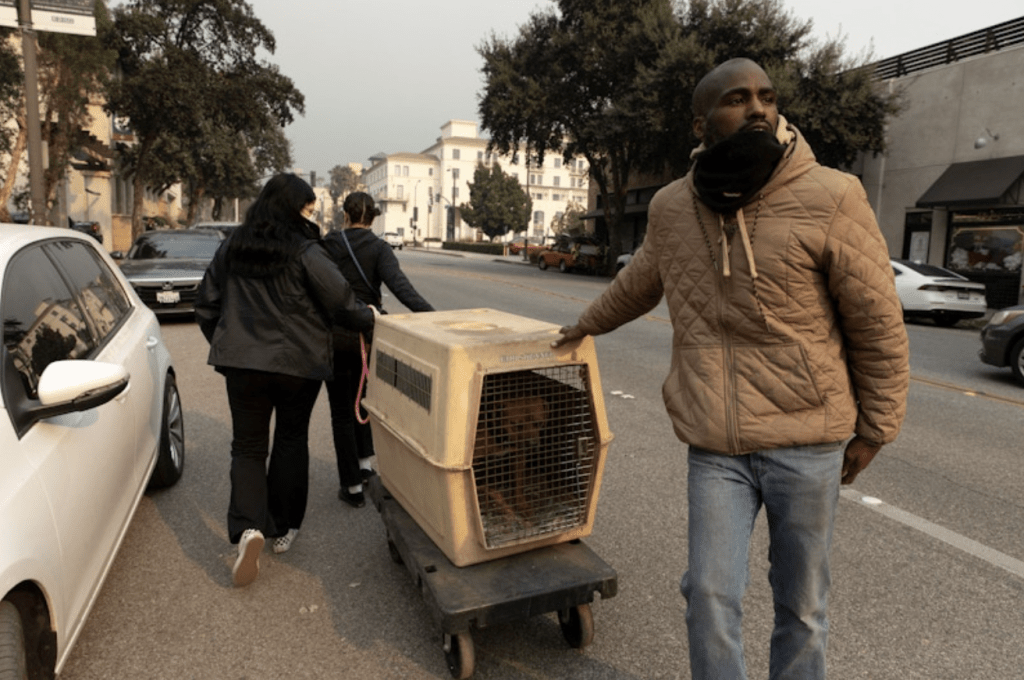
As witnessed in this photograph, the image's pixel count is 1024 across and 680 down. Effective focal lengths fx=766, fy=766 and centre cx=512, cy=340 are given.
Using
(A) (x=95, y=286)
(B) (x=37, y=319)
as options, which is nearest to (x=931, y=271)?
(A) (x=95, y=286)

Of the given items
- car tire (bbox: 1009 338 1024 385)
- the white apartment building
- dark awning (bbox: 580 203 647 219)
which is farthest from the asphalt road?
the white apartment building

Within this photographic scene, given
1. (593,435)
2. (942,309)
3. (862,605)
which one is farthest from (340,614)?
(942,309)

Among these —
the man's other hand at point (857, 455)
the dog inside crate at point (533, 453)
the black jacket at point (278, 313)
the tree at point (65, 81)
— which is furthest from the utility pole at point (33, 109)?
the man's other hand at point (857, 455)

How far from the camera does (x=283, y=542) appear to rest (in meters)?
3.80

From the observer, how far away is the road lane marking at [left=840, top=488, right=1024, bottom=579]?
149 inches

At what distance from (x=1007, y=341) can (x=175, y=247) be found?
12.6 meters

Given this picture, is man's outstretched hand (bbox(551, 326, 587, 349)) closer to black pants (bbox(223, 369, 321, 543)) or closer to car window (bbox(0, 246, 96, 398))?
black pants (bbox(223, 369, 321, 543))

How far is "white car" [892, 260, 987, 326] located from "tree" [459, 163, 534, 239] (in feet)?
Result: 235

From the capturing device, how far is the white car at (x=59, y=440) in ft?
7.10

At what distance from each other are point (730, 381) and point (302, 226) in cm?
226

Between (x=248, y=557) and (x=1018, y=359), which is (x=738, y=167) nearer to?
(x=248, y=557)

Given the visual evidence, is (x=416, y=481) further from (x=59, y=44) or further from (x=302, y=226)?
(x=59, y=44)

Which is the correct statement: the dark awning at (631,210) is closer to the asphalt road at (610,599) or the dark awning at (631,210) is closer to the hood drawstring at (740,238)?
the asphalt road at (610,599)

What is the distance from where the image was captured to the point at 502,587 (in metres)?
2.74
